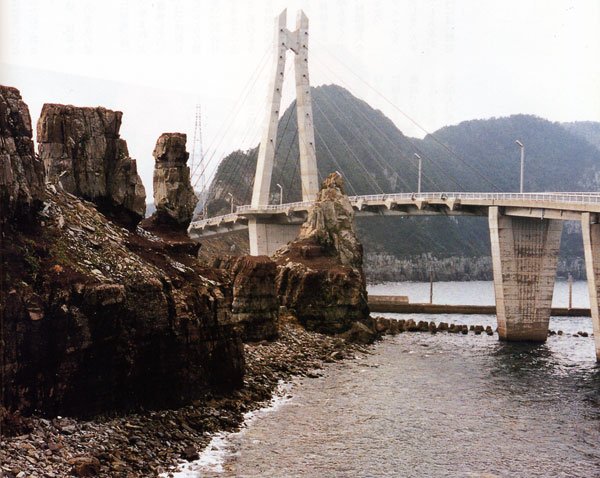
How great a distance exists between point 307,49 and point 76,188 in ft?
159

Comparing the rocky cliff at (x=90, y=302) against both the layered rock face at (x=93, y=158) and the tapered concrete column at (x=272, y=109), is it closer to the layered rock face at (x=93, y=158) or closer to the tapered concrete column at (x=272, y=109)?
the layered rock face at (x=93, y=158)

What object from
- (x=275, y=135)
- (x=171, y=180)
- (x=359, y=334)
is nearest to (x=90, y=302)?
(x=171, y=180)

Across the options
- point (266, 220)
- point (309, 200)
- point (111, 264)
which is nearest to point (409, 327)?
point (309, 200)

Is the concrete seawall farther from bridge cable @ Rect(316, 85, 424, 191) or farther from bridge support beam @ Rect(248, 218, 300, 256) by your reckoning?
bridge cable @ Rect(316, 85, 424, 191)

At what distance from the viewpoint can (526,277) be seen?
49.8 meters

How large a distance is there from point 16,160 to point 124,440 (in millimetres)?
7465

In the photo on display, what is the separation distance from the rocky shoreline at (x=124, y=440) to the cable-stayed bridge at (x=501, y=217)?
22.6m

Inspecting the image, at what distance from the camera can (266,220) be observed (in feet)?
233

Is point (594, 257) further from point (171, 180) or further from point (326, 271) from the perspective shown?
point (171, 180)

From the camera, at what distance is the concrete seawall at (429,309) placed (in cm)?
6911

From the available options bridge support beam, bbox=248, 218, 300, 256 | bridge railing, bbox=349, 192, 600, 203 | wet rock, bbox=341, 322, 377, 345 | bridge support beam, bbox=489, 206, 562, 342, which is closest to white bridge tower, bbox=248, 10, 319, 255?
bridge support beam, bbox=248, 218, 300, 256

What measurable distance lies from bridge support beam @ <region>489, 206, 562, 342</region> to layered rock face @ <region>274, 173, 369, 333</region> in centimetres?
875

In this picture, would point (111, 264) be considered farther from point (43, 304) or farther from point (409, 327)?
point (409, 327)

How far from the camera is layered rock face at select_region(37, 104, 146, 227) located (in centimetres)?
2561
